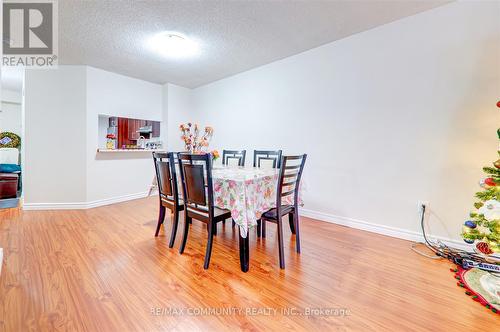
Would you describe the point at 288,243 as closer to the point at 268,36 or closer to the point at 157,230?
the point at 157,230

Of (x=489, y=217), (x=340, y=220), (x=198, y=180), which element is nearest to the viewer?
(x=489, y=217)

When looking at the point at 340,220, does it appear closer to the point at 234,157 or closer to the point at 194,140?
the point at 234,157

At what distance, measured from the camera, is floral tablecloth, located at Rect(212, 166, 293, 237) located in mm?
1834

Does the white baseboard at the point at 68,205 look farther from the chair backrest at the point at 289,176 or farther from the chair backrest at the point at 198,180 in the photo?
the chair backrest at the point at 289,176

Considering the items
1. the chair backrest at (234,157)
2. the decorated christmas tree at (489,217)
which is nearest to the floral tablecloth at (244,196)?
the chair backrest at (234,157)

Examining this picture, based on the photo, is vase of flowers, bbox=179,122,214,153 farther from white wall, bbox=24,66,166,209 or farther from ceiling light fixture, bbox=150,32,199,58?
white wall, bbox=24,66,166,209

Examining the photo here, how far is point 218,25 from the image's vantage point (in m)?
2.61

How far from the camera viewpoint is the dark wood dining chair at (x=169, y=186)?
90.7 inches

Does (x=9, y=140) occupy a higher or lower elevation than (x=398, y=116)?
lower

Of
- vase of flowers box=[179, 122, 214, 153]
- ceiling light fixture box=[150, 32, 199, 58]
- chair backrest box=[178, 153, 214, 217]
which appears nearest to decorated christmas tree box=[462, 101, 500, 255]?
chair backrest box=[178, 153, 214, 217]
